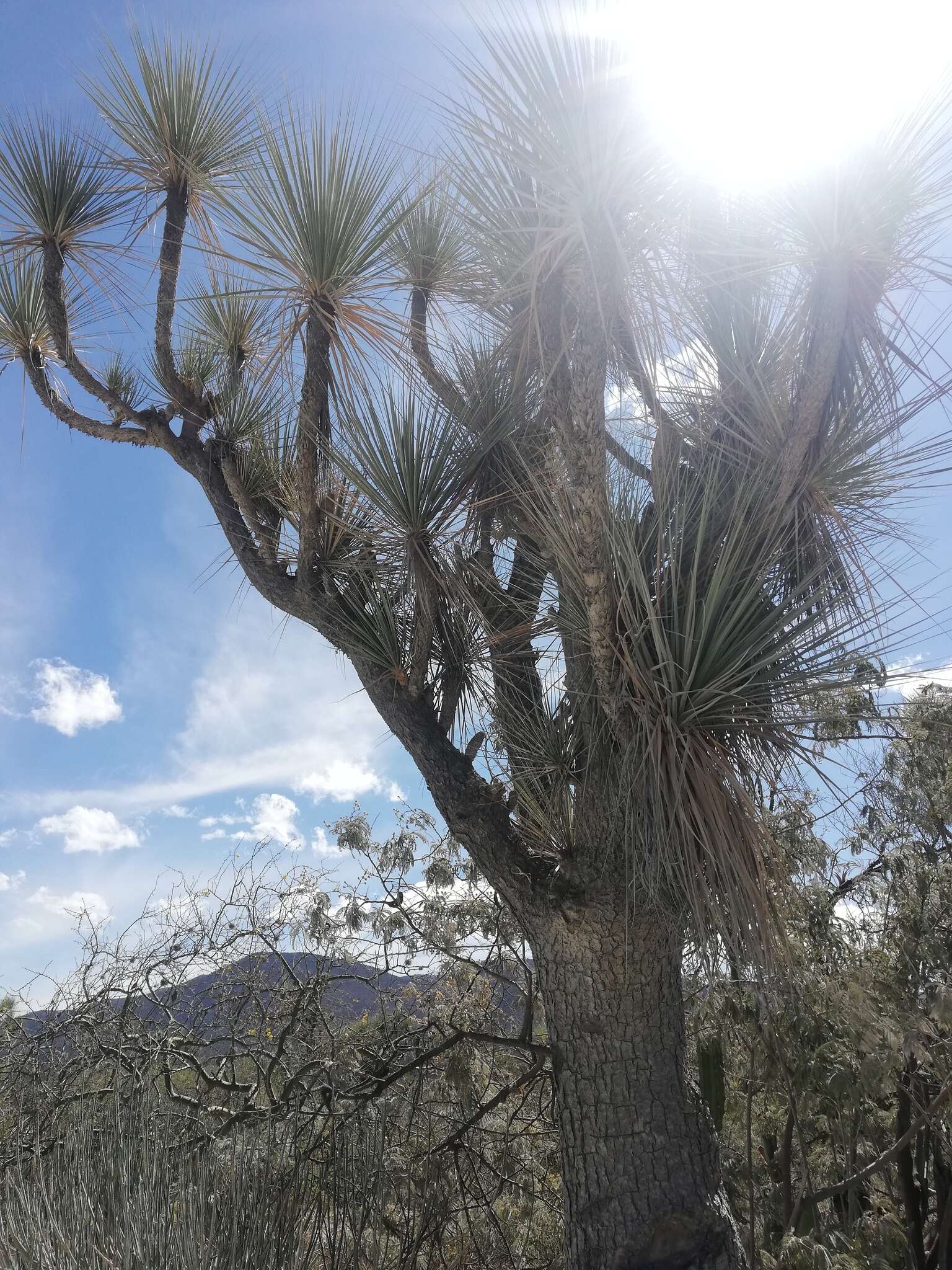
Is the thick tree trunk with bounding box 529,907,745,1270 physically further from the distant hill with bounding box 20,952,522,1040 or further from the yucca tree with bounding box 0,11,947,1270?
the distant hill with bounding box 20,952,522,1040

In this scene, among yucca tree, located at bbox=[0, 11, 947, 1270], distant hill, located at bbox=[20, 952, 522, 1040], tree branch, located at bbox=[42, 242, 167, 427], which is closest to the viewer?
yucca tree, located at bbox=[0, 11, 947, 1270]

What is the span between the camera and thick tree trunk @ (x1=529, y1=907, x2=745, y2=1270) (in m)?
2.77

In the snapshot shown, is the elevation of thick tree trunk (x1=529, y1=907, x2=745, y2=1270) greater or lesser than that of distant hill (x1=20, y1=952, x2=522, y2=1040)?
lesser

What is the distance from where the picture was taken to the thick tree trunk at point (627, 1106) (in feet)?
9.08

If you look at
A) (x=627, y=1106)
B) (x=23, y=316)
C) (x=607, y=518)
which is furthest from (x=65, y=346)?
(x=627, y=1106)

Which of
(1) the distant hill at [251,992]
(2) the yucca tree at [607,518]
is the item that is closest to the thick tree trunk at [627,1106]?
(2) the yucca tree at [607,518]

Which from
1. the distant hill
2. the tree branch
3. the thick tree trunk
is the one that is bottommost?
the thick tree trunk

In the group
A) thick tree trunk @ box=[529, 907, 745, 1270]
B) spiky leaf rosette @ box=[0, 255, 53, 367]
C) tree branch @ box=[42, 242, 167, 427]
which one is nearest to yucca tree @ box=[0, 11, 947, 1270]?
thick tree trunk @ box=[529, 907, 745, 1270]

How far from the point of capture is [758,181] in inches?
102

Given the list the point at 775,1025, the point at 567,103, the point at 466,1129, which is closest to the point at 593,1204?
the point at 466,1129

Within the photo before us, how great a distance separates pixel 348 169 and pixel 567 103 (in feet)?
4.41

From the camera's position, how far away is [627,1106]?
290 cm

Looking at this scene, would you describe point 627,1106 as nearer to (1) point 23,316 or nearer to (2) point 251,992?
(2) point 251,992

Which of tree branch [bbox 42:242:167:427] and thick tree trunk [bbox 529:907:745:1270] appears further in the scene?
tree branch [bbox 42:242:167:427]
